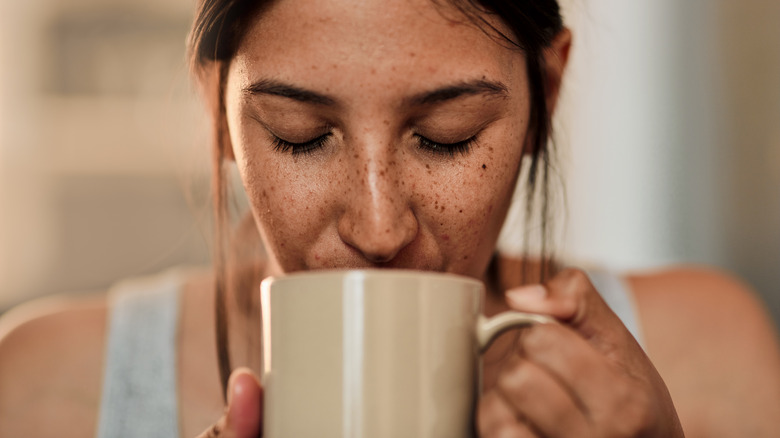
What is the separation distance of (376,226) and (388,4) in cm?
20

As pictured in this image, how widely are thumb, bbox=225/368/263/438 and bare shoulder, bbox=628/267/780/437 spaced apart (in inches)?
29.1

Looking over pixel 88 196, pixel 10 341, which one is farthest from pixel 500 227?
pixel 88 196

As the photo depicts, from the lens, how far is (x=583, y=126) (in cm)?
224

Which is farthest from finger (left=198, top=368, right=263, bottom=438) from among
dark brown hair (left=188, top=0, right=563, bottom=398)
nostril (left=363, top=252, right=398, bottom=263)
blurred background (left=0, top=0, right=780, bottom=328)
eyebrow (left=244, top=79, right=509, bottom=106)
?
blurred background (left=0, top=0, right=780, bottom=328)

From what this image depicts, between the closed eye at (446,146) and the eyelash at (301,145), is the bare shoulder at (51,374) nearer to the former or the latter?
the eyelash at (301,145)

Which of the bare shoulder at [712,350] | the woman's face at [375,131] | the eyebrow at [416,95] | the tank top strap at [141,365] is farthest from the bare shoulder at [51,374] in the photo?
the bare shoulder at [712,350]

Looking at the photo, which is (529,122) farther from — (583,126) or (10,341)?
(583,126)

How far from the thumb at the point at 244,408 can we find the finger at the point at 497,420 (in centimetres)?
17

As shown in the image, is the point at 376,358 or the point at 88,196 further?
the point at 88,196

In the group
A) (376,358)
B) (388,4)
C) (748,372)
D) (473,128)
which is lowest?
(748,372)

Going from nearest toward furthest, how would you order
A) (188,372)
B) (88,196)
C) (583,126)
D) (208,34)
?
(208,34), (188,372), (583,126), (88,196)

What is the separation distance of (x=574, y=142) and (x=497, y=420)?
Result: 1.79m

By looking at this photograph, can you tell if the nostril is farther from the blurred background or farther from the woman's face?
the blurred background

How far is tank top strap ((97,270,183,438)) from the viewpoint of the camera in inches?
38.8
